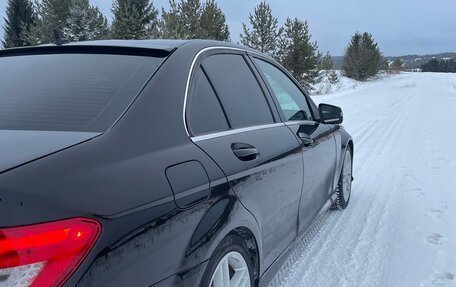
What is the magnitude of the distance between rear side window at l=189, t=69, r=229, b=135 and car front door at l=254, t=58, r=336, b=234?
34.4 inches

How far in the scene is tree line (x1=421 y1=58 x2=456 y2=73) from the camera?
11864cm

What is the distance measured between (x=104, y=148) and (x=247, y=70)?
1557 mm

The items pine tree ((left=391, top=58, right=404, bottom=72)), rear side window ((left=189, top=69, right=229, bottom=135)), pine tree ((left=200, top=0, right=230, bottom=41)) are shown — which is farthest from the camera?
pine tree ((left=391, top=58, right=404, bottom=72))

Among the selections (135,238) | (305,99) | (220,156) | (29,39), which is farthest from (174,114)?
(29,39)

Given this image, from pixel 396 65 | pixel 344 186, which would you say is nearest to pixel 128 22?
pixel 344 186

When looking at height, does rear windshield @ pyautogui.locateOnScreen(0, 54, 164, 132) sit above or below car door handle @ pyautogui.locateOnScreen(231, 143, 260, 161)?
above

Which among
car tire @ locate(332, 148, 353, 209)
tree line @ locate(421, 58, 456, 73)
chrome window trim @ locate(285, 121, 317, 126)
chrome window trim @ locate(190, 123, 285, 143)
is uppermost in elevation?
chrome window trim @ locate(190, 123, 285, 143)

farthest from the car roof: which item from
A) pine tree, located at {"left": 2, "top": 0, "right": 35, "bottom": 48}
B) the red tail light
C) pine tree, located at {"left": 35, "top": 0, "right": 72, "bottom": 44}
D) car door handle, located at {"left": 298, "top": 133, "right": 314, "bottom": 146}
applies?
pine tree, located at {"left": 2, "top": 0, "right": 35, "bottom": 48}

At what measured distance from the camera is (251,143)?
8.09ft

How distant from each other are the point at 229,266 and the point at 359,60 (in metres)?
53.1

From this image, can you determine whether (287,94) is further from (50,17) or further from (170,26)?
(50,17)

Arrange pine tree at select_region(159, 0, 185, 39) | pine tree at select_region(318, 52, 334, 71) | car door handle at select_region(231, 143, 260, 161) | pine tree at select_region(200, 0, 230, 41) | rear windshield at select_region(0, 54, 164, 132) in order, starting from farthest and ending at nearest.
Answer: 1. pine tree at select_region(318, 52, 334, 71)
2. pine tree at select_region(200, 0, 230, 41)
3. pine tree at select_region(159, 0, 185, 39)
4. car door handle at select_region(231, 143, 260, 161)
5. rear windshield at select_region(0, 54, 164, 132)

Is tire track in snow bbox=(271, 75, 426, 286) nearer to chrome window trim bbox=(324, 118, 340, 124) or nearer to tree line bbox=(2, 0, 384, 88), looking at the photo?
chrome window trim bbox=(324, 118, 340, 124)

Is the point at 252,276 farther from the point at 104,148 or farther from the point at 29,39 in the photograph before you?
the point at 29,39
